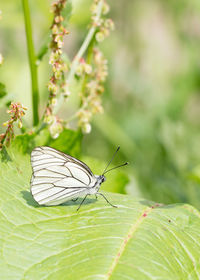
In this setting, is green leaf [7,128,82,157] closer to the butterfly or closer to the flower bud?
the butterfly

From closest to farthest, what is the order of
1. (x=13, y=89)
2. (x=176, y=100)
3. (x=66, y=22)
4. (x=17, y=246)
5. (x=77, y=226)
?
1. (x=17, y=246)
2. (x=77, y=226)
3. (x=66, y=22)
4. (x=13, y=89)
5. (x=176, y=100)

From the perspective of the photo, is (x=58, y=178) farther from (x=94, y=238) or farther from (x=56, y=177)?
(x=94, y=238)

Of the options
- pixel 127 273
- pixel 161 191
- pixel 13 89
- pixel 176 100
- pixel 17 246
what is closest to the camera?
pixel 127 273

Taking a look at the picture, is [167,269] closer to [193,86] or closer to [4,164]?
[4,164]

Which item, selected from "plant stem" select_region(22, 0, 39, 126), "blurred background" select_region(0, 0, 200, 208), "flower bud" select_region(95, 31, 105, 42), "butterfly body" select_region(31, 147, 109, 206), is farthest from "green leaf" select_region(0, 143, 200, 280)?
"blurred background" select_region(0, 0, 200, 208)

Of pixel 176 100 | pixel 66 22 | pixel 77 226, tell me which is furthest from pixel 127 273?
pixel 176 100

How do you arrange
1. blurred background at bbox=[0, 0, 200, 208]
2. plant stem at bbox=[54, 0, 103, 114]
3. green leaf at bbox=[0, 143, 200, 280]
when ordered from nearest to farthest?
green leaf at bbox=[0, 143, 200, 280], plant stem at bbox=[54, 0, 103, 114], blurred background at bbox=[0, 0, 200, 208]

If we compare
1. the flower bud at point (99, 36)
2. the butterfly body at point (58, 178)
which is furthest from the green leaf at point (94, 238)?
the flower bud at point (99, 36)

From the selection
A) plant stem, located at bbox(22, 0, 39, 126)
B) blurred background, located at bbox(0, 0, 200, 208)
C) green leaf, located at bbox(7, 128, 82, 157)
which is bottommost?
green leaf, located at bbox(7, 128, 82, 157)

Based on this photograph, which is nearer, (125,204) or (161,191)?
(125,204)

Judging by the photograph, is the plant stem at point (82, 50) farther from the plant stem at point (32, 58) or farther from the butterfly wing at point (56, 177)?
the butterfly wing at point (56, 177)
